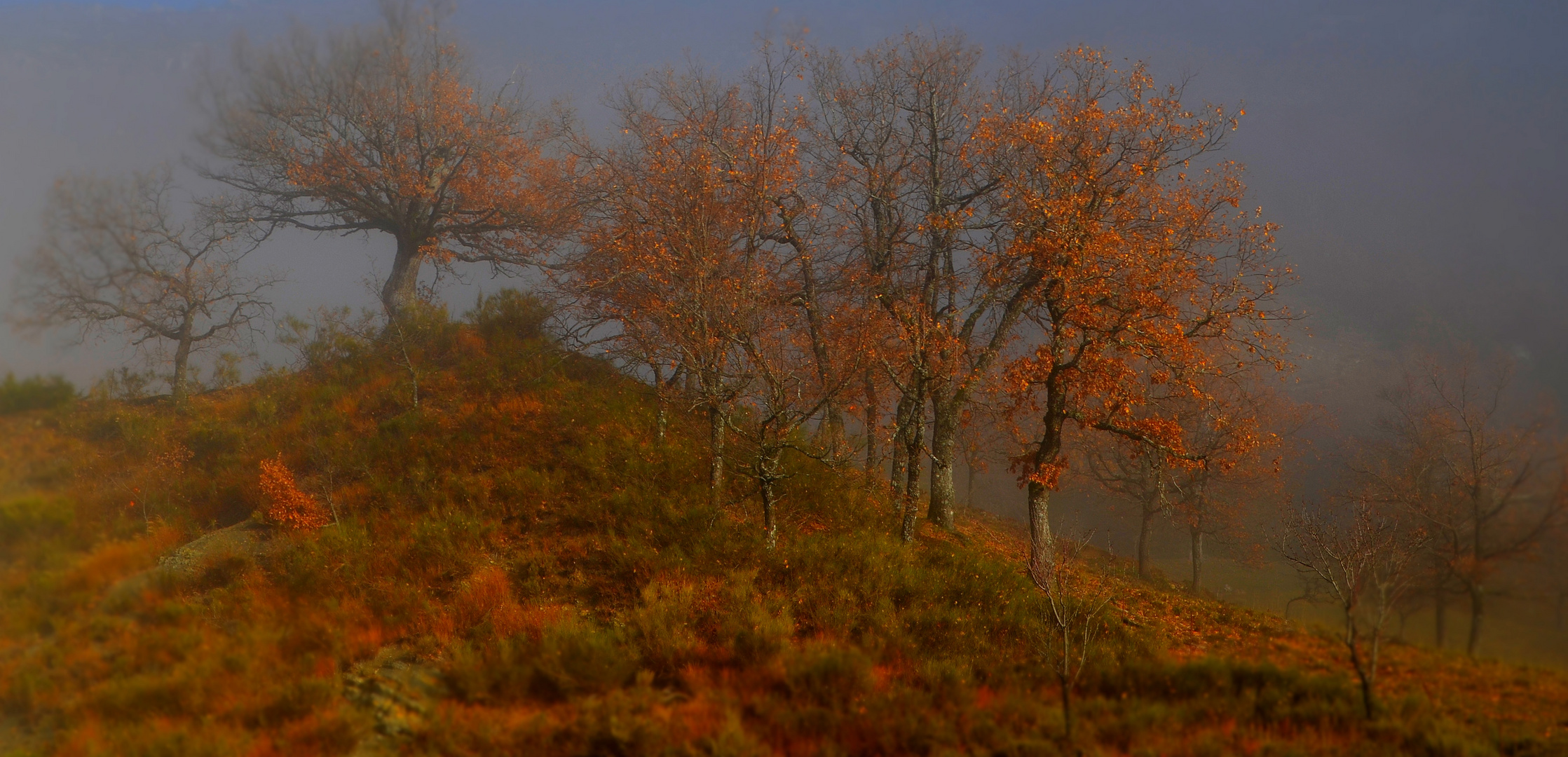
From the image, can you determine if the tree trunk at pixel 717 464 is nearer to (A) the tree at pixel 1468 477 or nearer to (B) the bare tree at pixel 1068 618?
(B) the bare tree at pixel 1068 618

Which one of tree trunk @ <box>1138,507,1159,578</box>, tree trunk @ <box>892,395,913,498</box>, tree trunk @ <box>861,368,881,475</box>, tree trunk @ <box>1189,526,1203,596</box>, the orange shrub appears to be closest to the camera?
the orange shrub

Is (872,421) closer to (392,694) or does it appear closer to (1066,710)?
(1066,710)

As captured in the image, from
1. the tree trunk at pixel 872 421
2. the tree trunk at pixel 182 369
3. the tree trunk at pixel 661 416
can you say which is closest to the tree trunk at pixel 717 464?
the tree trunk at pixel 661 416

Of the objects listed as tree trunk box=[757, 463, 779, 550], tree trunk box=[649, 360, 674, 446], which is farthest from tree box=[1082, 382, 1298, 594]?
tree trunk box=[649, 360, 674, 446]

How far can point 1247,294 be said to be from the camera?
12.7 meters

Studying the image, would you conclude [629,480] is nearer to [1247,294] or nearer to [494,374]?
[494,374]

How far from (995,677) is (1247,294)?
9449 millimetres

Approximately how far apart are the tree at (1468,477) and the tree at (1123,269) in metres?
2.29

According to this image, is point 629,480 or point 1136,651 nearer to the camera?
point 1136,651

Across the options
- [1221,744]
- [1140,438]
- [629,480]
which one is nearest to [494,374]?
[629,480]

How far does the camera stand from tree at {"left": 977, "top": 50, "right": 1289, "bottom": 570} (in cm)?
1245

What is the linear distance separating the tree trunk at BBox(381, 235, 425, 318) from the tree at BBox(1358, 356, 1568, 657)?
85.5 feet

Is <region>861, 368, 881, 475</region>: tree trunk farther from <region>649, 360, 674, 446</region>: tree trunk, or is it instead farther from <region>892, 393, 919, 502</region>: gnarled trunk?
<region>649, 360, 674, 446</region>: tree trunk

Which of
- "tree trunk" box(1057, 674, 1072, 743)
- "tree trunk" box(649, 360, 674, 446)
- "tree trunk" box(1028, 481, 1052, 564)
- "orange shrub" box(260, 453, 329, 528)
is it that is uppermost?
"tree trunk" box(649, 360, 674, 446)
